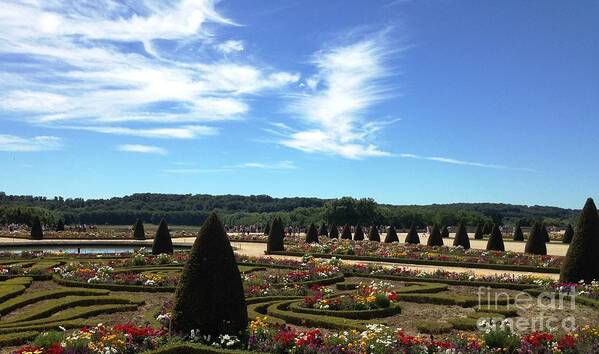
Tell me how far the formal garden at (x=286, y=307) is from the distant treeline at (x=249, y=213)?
24.1 m

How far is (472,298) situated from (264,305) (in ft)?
18.6

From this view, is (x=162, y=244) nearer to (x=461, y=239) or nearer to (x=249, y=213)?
(x=461, y=239)

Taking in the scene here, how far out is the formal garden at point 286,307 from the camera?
9359 mm

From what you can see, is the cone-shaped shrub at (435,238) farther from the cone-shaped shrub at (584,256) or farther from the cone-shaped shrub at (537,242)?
the cone-shaped shrub at (584,256)

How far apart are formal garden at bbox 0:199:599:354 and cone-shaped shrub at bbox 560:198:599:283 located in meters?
0.04

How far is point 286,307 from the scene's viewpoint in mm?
13641

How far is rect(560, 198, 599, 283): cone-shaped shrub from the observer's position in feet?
58.1

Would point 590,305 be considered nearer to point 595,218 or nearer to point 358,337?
point 595,218

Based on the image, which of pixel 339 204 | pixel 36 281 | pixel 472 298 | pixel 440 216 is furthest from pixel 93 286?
pixel 440 216

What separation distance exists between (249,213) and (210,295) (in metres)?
110

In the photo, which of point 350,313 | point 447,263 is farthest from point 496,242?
point 350,313

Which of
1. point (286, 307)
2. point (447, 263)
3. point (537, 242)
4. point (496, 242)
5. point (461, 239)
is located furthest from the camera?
point (461, 239)

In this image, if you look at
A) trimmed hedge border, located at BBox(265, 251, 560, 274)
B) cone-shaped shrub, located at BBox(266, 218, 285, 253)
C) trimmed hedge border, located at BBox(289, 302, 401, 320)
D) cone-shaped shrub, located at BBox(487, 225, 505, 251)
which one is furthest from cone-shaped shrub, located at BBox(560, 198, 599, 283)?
cone-shaped shrub, located at BBox(266, 218, 285, 253)

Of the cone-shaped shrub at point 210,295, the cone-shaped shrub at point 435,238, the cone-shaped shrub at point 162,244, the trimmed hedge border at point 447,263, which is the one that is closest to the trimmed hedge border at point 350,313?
the cone-shaped shrub at point 210,295
